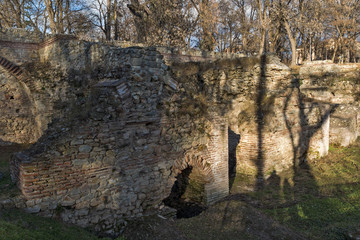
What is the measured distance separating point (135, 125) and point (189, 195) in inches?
109

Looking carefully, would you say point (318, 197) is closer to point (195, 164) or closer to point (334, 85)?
point (195, 164)

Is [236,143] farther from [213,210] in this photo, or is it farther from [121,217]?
[121,217]

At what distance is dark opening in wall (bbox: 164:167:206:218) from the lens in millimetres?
6438

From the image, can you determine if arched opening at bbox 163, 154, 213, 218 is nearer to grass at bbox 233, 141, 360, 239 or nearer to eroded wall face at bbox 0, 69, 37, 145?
grass at bbox 233, 141, 360, 239

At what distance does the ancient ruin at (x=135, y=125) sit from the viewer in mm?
4441

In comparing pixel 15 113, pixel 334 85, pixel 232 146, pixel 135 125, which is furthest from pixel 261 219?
pixel 334 85

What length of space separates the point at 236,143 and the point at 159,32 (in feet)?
42.0

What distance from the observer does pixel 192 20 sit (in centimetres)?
2173

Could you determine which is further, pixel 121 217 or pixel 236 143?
pixel 236 143

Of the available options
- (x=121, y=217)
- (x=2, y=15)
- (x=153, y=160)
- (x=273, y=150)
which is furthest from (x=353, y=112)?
(x=2, y=15)

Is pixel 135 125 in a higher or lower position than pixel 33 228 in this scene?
higher

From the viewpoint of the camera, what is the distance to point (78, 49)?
34.7 feet

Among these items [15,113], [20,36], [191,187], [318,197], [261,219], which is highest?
[20,36]

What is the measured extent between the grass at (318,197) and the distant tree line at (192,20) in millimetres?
13274
